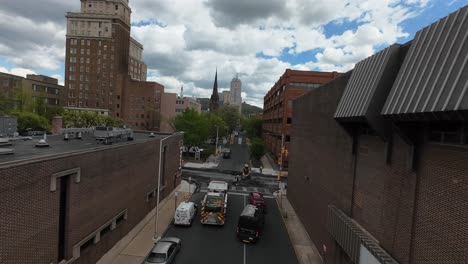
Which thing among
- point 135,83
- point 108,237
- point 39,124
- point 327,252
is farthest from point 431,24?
point 135,83

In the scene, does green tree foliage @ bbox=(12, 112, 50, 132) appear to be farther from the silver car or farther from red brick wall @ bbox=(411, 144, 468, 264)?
red brick wall @ bbox=(411, 144, 468, 264)

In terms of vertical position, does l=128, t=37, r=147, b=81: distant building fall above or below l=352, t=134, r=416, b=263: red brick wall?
above

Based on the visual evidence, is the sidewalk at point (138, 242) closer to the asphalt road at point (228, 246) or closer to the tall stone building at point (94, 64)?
the asphalt road at point (228, 246)

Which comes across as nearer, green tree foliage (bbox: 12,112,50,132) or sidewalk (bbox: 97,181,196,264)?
sidewalk (bbox: 97,181,196,264)

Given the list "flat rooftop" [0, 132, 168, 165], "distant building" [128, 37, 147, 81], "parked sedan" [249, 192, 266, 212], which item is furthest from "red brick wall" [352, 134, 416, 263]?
"distant building" [128, 37, 147, 81]

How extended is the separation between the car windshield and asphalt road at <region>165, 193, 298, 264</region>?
1482 mm

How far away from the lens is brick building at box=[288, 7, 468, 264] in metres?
8.09

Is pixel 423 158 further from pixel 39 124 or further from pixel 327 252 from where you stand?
pixel 39 124

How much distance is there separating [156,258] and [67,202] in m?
6.11

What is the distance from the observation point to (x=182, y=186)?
42.8 meters

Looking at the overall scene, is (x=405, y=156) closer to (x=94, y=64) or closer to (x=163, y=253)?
(x=163, y=253)

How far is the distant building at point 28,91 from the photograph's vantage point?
6950cm

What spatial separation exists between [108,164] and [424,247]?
16128mm

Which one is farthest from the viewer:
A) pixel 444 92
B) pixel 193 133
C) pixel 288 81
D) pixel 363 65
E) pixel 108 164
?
pixel 193 133
